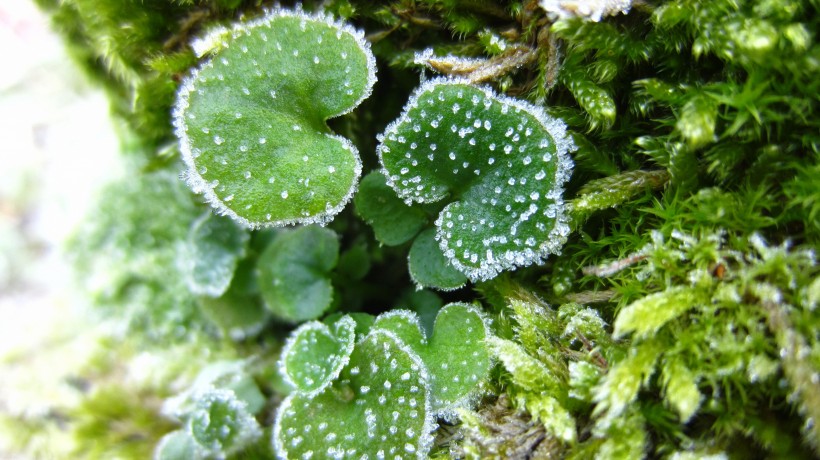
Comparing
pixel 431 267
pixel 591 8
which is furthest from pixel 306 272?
pixel 591 8

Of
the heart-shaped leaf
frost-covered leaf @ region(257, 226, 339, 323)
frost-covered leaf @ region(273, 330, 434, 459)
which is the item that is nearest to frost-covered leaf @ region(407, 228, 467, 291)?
frost-covered leaf @ region(273, 330, 434, 459)

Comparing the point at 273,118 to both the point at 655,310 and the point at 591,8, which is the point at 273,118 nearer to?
the point at 591,8

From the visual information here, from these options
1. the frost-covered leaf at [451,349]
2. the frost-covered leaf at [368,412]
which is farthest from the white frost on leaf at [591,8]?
the frost-covered leaf at [368,412]

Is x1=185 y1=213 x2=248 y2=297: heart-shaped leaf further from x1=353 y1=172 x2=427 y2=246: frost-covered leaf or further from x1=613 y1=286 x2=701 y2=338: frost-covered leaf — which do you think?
x1=613 y1=286 x2=701 y2=338: frost-covered leaf

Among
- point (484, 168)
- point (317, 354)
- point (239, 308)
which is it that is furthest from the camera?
point (239, 308)

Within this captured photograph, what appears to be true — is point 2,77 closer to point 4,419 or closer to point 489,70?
point 4,419

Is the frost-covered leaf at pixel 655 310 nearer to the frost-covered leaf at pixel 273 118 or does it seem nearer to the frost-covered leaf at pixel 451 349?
the frost-covered leaf at pixel 451 349

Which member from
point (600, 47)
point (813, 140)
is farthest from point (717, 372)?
point (600, 47)

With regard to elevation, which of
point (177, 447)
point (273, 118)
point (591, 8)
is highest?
point (591, 8)
